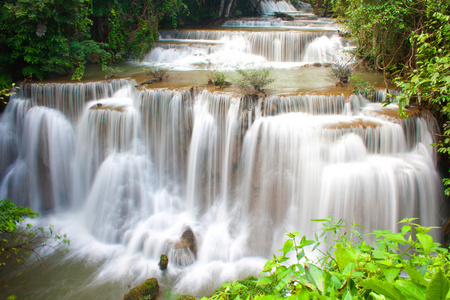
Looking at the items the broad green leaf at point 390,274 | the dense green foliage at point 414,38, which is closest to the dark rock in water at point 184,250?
the dense green foliage at point 414,38

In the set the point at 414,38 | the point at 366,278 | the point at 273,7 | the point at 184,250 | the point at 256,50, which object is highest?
the point at 273,7

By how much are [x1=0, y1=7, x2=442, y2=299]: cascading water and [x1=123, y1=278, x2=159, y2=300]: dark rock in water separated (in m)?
0.46

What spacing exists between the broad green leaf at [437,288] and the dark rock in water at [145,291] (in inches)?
226

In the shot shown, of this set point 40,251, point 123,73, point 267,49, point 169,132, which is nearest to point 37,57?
point 123,73

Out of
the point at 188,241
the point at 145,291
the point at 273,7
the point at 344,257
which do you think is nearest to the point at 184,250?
the point at 188,241

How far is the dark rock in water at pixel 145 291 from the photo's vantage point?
19.0 ft

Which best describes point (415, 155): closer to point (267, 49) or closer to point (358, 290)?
point (358, 290)

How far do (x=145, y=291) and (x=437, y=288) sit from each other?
5.79 meters

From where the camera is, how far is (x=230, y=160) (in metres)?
7.82

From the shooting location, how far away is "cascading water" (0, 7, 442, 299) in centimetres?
660

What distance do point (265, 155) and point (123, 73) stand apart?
6.88 m

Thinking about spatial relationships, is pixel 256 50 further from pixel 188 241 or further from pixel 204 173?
pixel 188 241

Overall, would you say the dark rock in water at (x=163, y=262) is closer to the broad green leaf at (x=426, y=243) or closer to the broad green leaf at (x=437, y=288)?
the broad green leaf at (x=426, y=243)

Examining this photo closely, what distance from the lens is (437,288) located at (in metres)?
1.06
